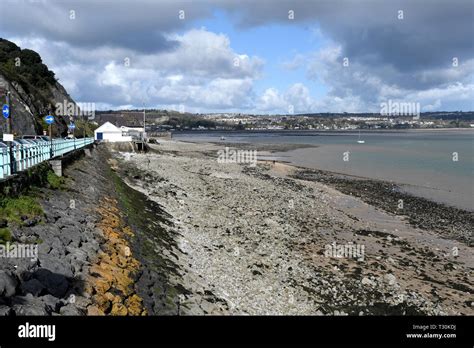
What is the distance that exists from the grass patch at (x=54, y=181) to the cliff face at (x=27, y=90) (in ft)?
23.2

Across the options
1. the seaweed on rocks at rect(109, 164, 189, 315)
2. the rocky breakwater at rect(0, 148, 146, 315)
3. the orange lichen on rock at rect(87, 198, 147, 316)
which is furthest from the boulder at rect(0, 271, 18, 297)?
the seaweed on rocks at rect(109, 164, 189, 315)

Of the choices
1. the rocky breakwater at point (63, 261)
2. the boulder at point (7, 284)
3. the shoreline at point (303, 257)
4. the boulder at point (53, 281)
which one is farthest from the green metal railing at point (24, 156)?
the shoreline at point (303, 257)

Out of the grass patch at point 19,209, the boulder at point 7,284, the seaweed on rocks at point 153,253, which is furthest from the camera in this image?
the grass patch at point 19,209

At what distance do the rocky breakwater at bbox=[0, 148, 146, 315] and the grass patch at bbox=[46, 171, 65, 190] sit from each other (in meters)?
1.16

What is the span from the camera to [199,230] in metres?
18.9

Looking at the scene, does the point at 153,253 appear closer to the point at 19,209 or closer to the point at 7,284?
the point at 19,209

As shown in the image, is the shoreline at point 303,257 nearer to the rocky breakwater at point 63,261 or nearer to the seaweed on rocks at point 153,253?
the seaweed on rocks at point 153,253

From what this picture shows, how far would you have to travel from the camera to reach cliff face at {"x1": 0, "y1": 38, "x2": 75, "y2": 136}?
1582 inches

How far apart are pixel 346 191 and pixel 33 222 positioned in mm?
29503

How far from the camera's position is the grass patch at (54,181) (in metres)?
15.9

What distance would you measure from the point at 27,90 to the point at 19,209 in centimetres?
4453

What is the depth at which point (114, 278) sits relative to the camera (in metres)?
9.40
